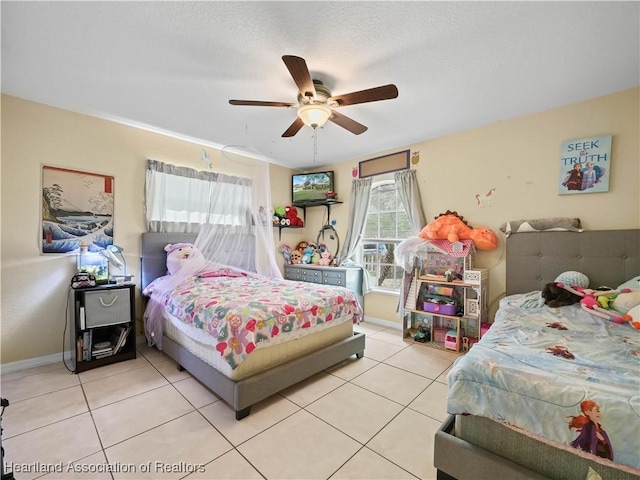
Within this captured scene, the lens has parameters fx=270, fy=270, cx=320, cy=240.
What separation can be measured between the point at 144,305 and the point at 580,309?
456 cm

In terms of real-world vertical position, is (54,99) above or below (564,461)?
above

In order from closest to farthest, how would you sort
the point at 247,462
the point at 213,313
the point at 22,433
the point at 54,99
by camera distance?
the point at 247,462, the point at 22,433, the point at 213,313, the point at 54,99

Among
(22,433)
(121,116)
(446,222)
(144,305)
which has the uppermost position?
(121,116)

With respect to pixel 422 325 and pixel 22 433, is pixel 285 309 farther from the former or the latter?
pixel 422 325

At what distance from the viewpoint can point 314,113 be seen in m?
2.28

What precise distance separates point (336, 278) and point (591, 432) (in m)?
3.32

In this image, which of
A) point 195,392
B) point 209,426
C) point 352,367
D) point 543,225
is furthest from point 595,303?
point 195,392

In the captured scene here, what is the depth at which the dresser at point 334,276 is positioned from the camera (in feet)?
13.8

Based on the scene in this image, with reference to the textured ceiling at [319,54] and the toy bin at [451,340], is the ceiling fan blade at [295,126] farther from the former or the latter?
the toy bin at [451,340]

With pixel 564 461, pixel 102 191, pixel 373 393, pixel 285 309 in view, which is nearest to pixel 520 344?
pixel 564 461

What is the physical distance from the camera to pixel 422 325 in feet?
12.4

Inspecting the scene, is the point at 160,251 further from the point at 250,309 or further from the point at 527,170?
the point at 527,170

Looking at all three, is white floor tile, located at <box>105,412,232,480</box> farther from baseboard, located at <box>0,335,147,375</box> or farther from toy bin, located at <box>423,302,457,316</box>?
toy bin, located at <box>423,302,457,316</box>

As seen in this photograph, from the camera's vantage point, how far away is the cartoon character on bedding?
1021mm
